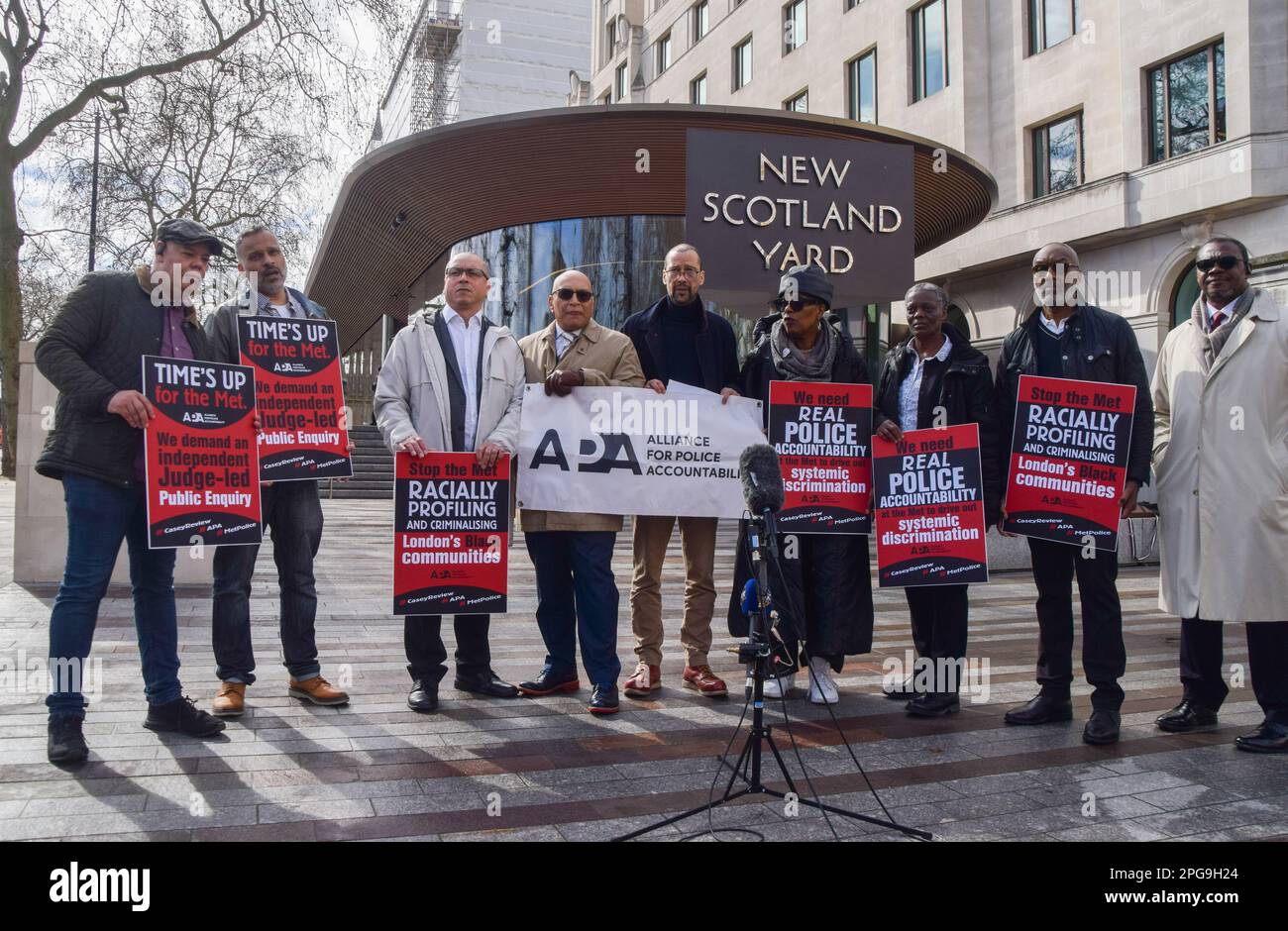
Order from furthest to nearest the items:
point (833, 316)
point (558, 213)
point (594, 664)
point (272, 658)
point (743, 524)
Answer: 1. point (558, 213)
2. point (272, 658)
3. point (833, 316)
4. point (594, 664)
5. point (743, 524)

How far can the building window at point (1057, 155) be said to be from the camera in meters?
26.1

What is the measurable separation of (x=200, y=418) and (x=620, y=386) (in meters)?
2.10

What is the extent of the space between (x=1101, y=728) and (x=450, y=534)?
3.26 meters

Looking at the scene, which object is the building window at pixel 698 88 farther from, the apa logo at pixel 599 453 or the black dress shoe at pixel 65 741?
the black dress shoe at pixel 65 741

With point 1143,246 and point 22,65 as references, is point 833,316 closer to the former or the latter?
point 22,65

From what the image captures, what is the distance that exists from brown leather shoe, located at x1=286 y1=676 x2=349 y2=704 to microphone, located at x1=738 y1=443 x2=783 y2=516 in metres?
2.61

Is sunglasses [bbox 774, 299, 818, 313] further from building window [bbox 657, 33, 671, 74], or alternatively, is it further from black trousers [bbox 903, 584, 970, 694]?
building window [bbox 657, 33, 671, 74]

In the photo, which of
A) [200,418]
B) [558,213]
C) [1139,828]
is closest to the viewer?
[1139,828]

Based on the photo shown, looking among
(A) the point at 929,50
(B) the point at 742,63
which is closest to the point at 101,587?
(A) the point at 929,50

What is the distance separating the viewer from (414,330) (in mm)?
5328

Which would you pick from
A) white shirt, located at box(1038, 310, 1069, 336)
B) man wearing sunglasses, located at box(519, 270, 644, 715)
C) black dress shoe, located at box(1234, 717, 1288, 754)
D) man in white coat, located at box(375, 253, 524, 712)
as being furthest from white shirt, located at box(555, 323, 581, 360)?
black dress shoe, located at box(1234, 717, 1288, 754)

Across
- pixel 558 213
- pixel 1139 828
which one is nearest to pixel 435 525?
pixel 1139 828

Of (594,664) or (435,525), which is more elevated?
(435,525)

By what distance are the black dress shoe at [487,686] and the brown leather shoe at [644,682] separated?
609 mm
